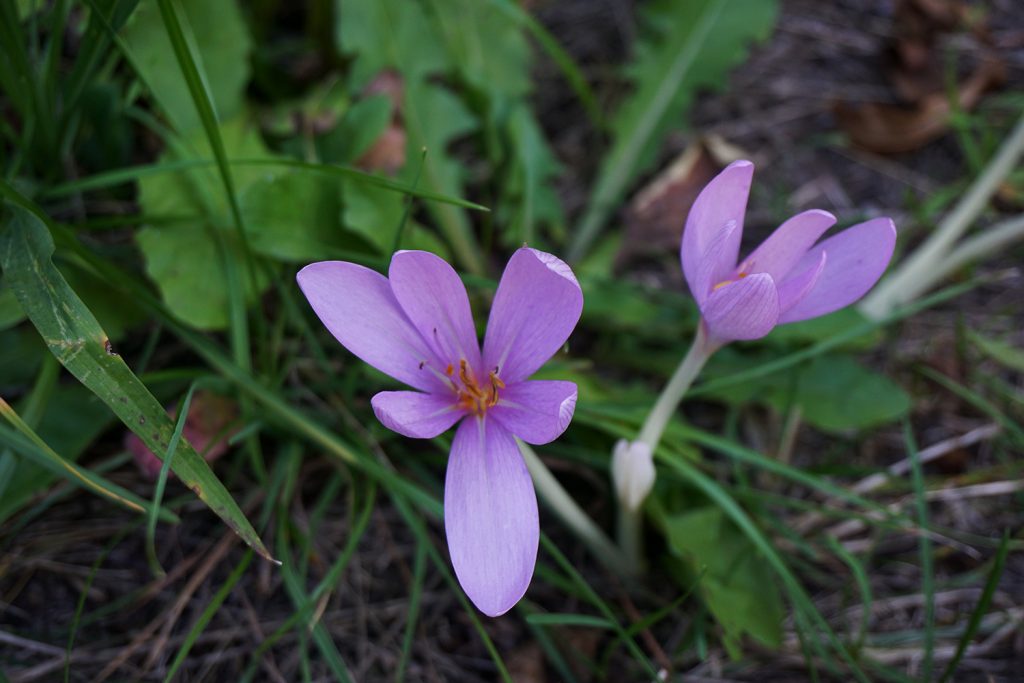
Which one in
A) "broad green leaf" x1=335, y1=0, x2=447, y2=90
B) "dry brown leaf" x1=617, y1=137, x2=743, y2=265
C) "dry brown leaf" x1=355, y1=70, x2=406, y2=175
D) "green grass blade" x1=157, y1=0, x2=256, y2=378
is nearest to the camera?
"green grass blade" x1=157, y1=0, x2=256, y2=378

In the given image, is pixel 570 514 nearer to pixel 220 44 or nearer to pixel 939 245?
pixel 939 245

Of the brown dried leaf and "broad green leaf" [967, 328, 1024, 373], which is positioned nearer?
"broad green leaf" [967, 328, 1024, 373]

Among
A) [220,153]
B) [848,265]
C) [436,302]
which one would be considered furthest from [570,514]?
[220,153]

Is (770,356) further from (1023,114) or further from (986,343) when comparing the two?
(1023,114)

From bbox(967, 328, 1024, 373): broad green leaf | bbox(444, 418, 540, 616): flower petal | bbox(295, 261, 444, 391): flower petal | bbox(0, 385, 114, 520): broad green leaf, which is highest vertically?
bbox(295, 261, 444, 391): flower petal

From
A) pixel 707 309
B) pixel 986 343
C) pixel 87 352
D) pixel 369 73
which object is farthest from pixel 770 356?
pixel 87 352

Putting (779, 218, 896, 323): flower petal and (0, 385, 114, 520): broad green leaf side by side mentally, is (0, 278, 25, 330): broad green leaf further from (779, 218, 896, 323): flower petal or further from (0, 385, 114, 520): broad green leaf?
(779, 218, 896, 323): flower petal

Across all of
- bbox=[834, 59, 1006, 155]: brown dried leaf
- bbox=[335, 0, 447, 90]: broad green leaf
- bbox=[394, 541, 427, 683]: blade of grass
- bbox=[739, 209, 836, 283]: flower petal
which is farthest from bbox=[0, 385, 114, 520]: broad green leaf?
bbox=[834, 59, 1006, 155]: brown dried leaf

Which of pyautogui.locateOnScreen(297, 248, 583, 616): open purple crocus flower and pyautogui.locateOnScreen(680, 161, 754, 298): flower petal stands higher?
pyautogui.locateOnScreen(680, 161, 754, 298): flower petal
